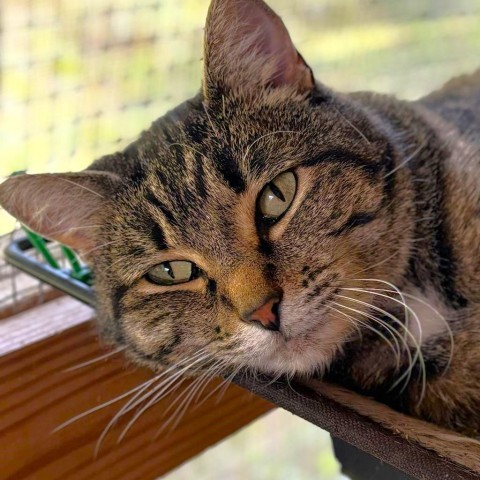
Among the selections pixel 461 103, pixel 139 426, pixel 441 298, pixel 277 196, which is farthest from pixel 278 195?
pixel 461 103

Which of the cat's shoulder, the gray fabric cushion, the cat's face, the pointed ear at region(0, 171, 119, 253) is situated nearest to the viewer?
the gray fabric cushion

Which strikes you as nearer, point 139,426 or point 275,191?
point 275,191

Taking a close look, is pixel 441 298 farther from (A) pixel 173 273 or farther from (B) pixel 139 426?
(B) pixel 139 426

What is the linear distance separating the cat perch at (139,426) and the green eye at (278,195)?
0.23 meters

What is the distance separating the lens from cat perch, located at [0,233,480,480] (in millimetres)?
764

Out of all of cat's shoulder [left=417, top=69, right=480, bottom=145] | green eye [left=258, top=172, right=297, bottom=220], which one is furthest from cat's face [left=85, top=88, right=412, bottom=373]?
cat's shoulder [left=417, top=69, right=480, bottom=145]

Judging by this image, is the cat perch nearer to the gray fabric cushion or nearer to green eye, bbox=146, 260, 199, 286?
the gray fabric cushion

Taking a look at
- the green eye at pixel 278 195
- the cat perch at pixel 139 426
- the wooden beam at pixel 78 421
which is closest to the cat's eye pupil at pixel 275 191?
the green eye at pixel 278 195

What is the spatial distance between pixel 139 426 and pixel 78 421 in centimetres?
10

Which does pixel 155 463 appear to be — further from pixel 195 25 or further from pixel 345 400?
pixel 195 25

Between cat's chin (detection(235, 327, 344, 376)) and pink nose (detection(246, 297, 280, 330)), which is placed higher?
pink nose (detection(246, 297, 280, 330))

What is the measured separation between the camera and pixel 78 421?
100 cm

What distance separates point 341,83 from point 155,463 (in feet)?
3.41

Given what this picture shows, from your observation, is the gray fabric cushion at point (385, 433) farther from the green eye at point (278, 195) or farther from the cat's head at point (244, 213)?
the green eye at point (278, 195)
